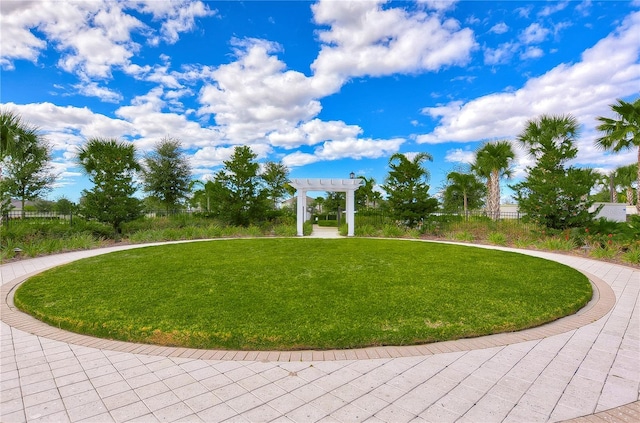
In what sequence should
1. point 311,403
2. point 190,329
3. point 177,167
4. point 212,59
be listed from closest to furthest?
point 311,403 → point 190,329 → point 212,59 → point 177,167

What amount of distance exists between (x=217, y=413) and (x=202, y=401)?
0.22 m

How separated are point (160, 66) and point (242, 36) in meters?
3.31

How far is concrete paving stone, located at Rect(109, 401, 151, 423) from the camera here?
219cm

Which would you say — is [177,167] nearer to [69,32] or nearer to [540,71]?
[69,32]

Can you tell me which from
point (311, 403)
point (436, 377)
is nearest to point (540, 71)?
point (436, 377)

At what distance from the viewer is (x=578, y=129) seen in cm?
1266

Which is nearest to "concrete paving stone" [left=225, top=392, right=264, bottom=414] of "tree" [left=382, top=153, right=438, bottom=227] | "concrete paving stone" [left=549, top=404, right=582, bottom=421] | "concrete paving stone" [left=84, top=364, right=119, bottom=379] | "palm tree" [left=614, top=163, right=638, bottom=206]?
"concrete paving stone" [left=84, top=364, right=119, bottom=379]

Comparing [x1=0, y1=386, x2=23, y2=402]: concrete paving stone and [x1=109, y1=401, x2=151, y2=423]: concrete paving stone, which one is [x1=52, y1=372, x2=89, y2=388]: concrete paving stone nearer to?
[x1=0, y1=386, x2=23, y2=402]: concrete paving stone

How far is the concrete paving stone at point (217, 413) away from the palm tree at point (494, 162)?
19.0 m

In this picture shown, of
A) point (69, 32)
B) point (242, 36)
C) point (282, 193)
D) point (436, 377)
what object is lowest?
point (436, 377)

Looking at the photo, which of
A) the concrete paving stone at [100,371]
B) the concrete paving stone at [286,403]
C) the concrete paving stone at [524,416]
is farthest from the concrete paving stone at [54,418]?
the concrete paving stone at [524,416]

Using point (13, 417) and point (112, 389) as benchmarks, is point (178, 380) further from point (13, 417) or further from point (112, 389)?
point (13, 417)

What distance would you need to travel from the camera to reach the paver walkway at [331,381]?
226 cm

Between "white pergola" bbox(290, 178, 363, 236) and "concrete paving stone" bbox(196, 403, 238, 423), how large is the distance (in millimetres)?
13261
